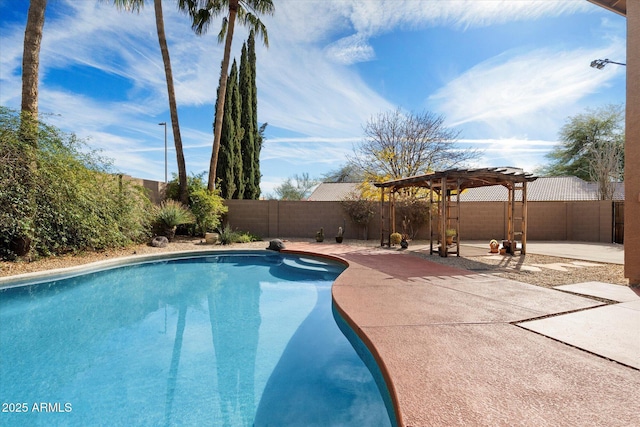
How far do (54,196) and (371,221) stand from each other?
10554 mm

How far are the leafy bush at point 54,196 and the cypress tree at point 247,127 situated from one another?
10.2m

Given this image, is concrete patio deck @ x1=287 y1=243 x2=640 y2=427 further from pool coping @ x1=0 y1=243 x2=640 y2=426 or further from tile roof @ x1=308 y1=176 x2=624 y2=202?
tile roof @ x1=308 y1=176 x2=624 y2=202

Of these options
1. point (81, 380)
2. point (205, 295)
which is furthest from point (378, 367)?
point (205, 295)

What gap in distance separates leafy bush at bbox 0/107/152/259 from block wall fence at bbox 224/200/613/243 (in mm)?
5454

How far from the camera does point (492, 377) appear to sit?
2.08m

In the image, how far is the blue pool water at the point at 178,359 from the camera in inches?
95.0

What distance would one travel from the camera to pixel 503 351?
2488 mm

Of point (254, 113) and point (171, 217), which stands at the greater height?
point (254, 113)

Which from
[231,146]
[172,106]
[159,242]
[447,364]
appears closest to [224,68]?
[172,106]

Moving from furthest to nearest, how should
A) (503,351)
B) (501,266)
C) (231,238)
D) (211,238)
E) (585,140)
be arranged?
(585,140), (231,238), (211,238), (501,266), (503,351)

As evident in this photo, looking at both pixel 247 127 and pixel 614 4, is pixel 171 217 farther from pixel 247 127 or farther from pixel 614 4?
pixel 614 4

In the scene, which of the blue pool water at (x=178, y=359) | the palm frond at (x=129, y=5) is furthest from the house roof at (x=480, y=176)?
the palm frond at (x=129, y=5)

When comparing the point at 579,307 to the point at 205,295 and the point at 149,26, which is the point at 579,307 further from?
the point at 149,26

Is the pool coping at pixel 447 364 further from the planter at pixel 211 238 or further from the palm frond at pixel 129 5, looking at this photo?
the palm frond at pixel 129 5
